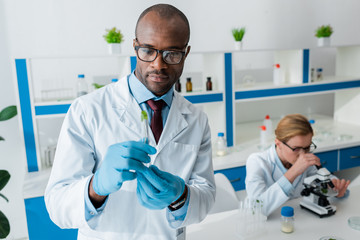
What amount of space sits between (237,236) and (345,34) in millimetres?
3263

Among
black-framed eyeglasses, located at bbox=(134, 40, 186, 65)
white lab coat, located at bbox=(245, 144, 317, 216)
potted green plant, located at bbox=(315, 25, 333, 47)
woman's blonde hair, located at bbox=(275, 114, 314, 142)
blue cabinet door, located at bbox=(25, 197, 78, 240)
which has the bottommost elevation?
blue cabinet door, located at bbox=(25, 197, 78, 240)

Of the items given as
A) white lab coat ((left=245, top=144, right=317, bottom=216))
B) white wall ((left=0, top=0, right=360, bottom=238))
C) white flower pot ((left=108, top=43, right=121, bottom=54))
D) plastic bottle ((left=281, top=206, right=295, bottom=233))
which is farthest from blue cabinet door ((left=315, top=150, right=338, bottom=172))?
white flower pot ((left=108, top=43, right=121, bottom=54))

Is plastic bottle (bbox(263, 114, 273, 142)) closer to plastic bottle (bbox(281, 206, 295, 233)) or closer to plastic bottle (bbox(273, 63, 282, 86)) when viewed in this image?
plastic bottle (bbox(273, 63, 282, 86))

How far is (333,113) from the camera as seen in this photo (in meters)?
4.03

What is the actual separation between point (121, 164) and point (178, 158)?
39 centimetres

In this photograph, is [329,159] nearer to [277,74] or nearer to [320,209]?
[277,74]

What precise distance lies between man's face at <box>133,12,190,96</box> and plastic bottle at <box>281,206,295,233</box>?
855 mm

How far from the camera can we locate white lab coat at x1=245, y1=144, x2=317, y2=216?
168cm

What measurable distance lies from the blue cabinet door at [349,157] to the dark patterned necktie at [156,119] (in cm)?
234

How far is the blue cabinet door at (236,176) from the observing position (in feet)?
8.55

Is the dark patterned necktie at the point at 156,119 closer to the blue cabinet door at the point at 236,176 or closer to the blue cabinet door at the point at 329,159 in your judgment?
the blue cabinet door at the point at 236,176

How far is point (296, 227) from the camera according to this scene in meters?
1.54

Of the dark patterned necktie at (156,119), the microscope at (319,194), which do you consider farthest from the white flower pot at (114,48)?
the microscope at (319,194)

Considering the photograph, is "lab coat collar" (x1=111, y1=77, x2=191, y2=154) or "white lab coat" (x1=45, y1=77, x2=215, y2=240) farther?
"lab coat collar" (x1=111, y1=77, x2=191, y2=154)
